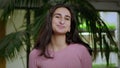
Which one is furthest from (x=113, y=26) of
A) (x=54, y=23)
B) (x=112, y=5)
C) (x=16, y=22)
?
(x=54, y=23)

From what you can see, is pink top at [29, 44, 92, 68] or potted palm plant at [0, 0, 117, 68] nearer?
pink top at [29, 44, 92, 68]

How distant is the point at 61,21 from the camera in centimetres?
192

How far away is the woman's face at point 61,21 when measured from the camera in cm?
192

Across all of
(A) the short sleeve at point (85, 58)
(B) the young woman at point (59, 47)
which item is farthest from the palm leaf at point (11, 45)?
(A) the short sleeve at point (85, 58)

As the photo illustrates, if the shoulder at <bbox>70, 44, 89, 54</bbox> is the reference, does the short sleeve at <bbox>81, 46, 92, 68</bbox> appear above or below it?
below

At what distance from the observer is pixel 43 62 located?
187cm

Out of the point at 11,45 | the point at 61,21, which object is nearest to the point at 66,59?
the point at 61,21

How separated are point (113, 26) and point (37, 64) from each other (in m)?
3.93

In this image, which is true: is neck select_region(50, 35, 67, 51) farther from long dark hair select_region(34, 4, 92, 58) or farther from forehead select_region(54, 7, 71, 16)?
forehead select_region(54, 7, 71, 16)

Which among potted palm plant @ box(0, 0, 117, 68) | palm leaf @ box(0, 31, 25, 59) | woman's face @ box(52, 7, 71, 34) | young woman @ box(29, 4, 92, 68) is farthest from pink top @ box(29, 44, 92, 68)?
palm leaf @ box(0, 31, 25, 59)

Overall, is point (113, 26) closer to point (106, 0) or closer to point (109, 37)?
point (106, 0)

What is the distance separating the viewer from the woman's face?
75.7 inches

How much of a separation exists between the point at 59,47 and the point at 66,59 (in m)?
0.10

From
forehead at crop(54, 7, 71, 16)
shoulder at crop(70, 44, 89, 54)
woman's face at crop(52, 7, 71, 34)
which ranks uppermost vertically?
forehead at crop(54, 7, 71, 16)
